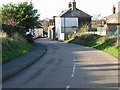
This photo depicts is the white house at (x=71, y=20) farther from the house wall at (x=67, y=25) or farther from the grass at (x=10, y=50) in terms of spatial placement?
the grass at (x=10, y=50)

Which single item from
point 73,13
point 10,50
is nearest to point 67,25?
point 73,13

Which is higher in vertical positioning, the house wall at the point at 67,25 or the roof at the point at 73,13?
the roof at the point at 73,13

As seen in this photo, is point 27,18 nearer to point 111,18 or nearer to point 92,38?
point 92,38

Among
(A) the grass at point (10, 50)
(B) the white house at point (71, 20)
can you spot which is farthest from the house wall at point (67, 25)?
(A) the grass at point (10, 50)

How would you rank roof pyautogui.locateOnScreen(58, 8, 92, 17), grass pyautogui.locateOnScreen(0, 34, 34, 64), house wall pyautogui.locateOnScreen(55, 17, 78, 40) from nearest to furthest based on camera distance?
grass pyautogui.locateOnScreen(0, 34, 34, 64), house wall pyautogui.locateOnScreen(55, 17, 78, 40), roof pyautogui.locateOnScreen(58, 8, 92, 17)

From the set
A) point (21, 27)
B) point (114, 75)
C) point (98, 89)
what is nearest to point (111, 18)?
point (21, 27)

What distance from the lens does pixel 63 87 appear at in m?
15.5

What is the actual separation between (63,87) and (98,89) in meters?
1.56

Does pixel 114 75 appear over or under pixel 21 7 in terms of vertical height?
under

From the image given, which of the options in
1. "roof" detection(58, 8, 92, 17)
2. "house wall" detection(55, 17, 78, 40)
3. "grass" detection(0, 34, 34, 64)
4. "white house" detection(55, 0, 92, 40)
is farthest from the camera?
"roof" detection(58, 8, 92, 17)

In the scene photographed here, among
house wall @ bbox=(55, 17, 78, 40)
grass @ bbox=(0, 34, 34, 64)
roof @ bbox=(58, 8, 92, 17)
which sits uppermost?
roof @ bbox=(58, 8, 92, 17)

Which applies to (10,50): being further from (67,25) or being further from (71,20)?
(71,20)

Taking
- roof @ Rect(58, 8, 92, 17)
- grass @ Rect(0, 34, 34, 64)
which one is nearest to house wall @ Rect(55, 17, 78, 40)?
roof @ Rect(58, 8, 92, 17)

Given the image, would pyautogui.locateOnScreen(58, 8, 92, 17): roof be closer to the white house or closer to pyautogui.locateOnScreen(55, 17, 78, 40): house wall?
the white house
